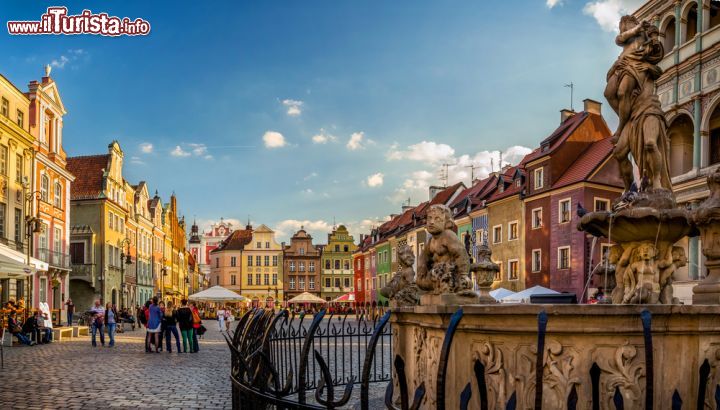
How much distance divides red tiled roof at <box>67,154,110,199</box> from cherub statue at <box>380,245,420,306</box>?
135 ft

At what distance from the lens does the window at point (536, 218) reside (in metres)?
36.1

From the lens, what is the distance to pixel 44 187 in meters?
35.2

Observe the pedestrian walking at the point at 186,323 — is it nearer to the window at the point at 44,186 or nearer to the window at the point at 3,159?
the window at the point at 3,159

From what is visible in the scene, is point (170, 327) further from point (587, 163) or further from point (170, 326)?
point (587, 163)

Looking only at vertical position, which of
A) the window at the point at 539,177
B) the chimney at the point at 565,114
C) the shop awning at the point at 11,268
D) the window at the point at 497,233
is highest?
the chimney at the point at 565,114

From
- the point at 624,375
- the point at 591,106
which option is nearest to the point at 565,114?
the point at 591,106

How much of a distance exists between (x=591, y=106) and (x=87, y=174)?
34561 millimetres

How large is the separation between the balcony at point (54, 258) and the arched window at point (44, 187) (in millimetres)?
2727

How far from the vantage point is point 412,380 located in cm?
649

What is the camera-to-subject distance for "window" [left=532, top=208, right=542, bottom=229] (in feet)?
118

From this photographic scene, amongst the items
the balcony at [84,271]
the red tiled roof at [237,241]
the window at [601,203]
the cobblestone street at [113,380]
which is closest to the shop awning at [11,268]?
the cobblestone street at [113,380]

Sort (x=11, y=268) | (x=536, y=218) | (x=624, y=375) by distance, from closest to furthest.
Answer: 1. (x=624, y=375)
2. (x=11, y=268)
3. (x=536, y=218)

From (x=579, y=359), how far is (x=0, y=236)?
30.7 meters

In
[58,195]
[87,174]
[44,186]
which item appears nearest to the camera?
[44,186]
